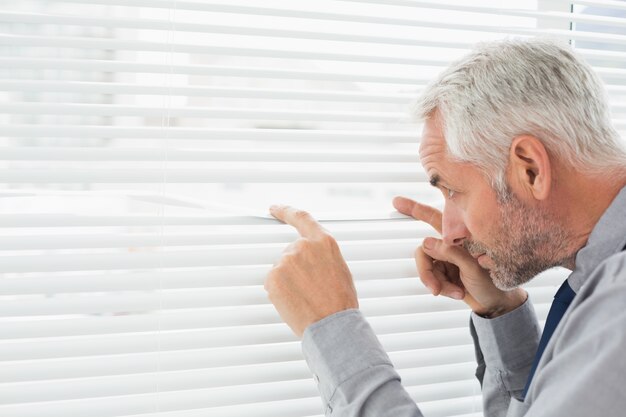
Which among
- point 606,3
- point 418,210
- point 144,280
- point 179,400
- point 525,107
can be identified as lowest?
point 179,400

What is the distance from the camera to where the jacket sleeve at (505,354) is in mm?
1287

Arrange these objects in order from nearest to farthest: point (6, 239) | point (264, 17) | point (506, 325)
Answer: point (6, 239) < point (264, 17) < point (506, 325)

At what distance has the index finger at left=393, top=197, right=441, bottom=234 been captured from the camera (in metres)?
1.28

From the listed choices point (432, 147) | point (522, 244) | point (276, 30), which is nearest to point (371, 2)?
point (276, 30)

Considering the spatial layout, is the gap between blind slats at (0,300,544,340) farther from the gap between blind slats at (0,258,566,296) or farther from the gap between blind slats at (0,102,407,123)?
the gap between blind slats at (0,102,407,123)

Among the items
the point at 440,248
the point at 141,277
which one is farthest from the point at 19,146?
the point at 440,248

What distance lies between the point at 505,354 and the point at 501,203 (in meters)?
0.36

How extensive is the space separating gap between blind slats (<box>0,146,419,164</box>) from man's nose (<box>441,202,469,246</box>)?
154mm

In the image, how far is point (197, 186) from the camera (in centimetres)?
116

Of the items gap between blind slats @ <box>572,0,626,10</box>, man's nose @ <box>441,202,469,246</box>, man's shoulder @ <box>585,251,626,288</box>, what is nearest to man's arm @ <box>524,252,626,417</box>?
man's shoulder @ <box>585,251,626,288</box>

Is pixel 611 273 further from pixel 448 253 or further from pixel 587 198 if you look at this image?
pixel 448 253

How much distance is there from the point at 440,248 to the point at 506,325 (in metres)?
0.22

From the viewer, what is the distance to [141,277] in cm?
111

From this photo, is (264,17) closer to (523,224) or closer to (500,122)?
(500,122)
